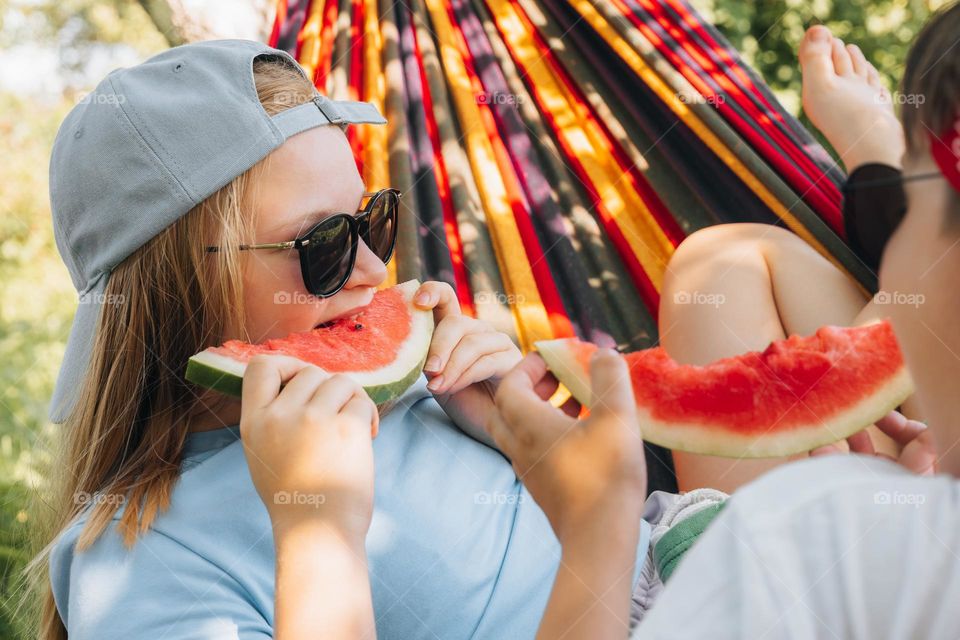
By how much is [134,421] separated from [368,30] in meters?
1.94

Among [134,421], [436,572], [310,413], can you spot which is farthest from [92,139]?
[436,572]

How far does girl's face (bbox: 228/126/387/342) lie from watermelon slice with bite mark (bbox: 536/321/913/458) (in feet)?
2.02

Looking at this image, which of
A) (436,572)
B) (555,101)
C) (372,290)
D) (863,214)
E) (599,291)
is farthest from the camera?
(555,101)

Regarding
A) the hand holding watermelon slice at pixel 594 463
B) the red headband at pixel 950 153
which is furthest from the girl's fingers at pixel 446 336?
the red headband at pixel 950 153

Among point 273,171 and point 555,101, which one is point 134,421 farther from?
point 555,101

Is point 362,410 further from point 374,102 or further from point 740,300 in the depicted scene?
point 374,102

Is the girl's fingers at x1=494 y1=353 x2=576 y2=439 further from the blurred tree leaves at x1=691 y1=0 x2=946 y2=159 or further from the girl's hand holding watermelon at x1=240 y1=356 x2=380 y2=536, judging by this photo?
the blurred tree leaves at x1=691 y1=0 x2=946 y2=159

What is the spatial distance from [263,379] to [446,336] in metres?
0.52

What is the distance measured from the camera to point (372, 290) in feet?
5.86

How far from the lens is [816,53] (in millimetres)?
2143

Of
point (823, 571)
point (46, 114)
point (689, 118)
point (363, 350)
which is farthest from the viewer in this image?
point (46, 114)

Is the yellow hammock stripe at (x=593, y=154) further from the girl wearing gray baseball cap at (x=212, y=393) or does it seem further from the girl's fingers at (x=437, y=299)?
the girl wearing gray baseball cap at (x=212, y=393)

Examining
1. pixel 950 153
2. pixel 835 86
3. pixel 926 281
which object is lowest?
pixel 835 86

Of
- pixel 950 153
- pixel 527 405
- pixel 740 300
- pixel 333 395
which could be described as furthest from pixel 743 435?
A: pixel 740 300
